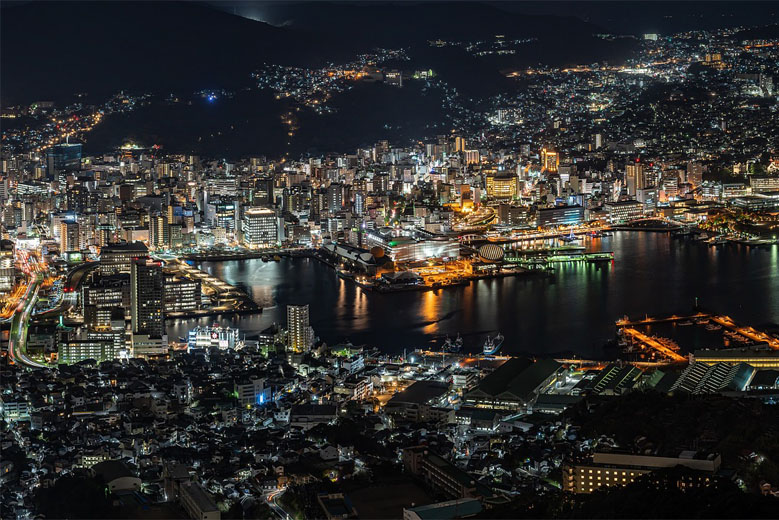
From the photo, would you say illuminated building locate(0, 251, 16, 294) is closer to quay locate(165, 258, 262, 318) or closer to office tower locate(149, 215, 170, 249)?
quay locate(165, 258, 262, 318)

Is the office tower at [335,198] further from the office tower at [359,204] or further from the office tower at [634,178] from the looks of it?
the office tower at [634,178]

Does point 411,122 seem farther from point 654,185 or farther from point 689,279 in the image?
point 689,279

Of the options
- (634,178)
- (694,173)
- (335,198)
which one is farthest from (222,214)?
(694,173)

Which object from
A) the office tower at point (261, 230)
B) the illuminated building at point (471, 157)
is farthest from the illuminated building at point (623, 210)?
the illuminated building at point (471, 157)

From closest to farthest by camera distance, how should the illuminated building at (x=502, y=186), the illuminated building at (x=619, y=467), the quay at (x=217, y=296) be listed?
the illuminated building at (x=619, y=467)
the quay at (x=217, y=296)
the illuminated building at (x=502, y=186)

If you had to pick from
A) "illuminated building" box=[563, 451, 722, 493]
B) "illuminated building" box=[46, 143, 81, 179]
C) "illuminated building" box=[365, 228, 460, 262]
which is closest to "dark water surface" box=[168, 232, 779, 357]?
"illuminated building" box=[365, 228, 460, 262]
